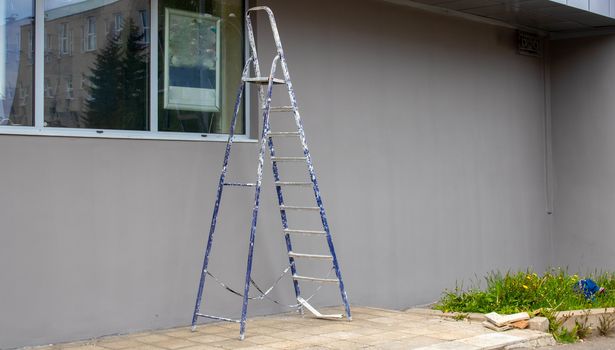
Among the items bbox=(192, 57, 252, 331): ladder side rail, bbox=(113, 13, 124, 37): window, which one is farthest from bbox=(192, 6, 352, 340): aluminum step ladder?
bbox=(113, 13, 124, 37): window

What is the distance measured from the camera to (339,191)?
9.84 metres

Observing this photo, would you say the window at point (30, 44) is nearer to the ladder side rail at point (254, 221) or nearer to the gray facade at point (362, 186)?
the gray facade at point (362, 186)

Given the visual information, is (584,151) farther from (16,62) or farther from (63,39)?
(16,62)

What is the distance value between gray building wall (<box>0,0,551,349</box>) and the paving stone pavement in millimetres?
332

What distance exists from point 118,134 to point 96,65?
0.69m

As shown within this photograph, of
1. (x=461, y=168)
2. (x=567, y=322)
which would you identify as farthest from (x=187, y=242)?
(x=461, y=168)

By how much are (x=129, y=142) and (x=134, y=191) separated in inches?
18.4

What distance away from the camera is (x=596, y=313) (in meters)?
8.83

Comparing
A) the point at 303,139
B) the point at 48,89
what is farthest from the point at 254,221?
the point at 48,89

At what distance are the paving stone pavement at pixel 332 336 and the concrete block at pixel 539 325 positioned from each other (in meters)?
0.19

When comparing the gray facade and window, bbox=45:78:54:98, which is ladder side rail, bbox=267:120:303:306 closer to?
the gray facade

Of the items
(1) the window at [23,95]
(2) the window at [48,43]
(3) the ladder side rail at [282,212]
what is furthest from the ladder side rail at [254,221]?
(1) the window at [23,95]

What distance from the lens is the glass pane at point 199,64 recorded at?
837 cm

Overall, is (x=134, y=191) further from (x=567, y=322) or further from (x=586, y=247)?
(x=586, y=247)
